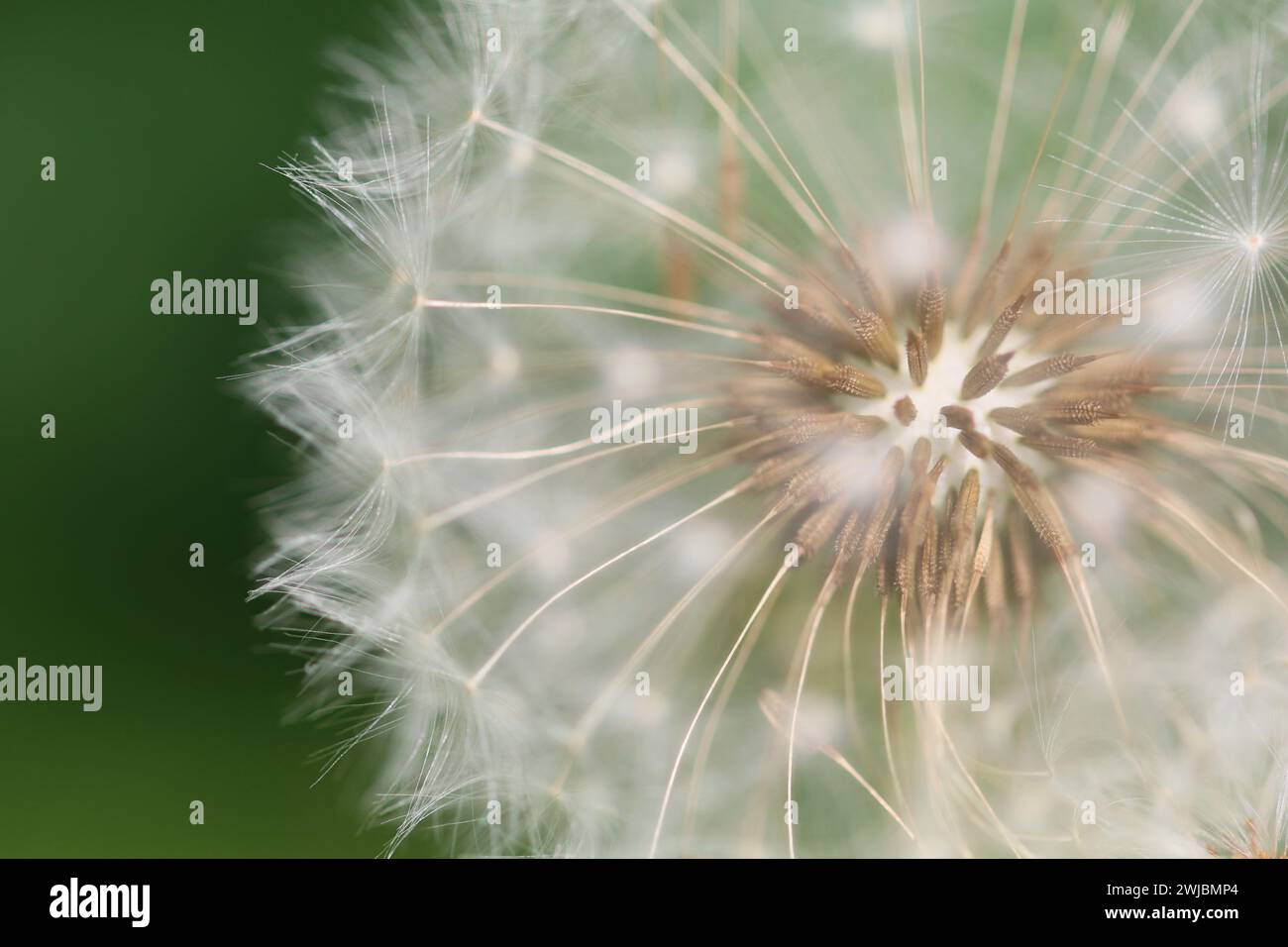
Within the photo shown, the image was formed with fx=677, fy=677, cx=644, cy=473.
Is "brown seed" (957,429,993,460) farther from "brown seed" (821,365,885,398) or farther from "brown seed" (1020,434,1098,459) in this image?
"brown seed" (821,365,885,398)

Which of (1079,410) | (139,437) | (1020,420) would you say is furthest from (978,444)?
(139,437)

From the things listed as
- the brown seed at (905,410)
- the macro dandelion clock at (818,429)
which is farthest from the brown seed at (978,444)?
the brown seed at (905,410)

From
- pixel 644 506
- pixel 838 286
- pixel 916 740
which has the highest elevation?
pixel 838 286

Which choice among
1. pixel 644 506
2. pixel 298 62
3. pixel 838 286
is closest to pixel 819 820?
pixel 644 506

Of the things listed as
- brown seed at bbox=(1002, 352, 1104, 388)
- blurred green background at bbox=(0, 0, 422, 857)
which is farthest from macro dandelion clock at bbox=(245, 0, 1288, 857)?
blurred green background at bbox=(0, 0, 422, 857)

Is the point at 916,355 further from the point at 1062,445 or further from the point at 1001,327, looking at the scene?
the point at 1062,445
